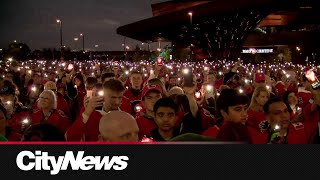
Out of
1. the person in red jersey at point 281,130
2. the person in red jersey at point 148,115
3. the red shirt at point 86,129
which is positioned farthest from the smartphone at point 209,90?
the red shirt at point 86,129

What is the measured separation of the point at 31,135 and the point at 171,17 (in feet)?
184

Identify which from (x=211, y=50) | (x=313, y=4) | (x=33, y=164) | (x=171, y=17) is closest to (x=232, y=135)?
(x=33, y=164)

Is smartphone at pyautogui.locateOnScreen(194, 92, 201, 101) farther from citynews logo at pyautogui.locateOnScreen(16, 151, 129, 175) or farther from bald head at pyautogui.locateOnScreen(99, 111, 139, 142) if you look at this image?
citynews logo at pyautogui.locateOnScreen(16, 151, 129, 175)

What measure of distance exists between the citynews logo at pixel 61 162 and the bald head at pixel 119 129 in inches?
62.1

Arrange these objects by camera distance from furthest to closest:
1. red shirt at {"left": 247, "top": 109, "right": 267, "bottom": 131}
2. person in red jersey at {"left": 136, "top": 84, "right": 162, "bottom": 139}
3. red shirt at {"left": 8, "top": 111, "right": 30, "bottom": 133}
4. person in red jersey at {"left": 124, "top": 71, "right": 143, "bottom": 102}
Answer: person in red jersey at {"left": 124, "top": 71, "right": 143, "bottom": 102} < red shirt at {"left": 8, "top": 111, "right": 30, "bottom": 133} < red shirt at {"left": 247, "top": 109, "right": 267, "bottom": 131} < person in red jersey at {"left": 136, "top": 84, "right": 162, "bottom": 139}

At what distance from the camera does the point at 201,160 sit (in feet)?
7.40

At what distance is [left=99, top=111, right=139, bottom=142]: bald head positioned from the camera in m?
3.82

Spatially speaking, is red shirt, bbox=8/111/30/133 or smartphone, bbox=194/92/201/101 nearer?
red shirt, bbox=8/111/30/133

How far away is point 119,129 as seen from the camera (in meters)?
3.83

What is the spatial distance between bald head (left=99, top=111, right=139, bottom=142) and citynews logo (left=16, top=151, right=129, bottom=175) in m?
1.58

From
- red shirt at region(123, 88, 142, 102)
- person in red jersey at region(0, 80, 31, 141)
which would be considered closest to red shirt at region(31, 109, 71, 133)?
person in red jersey at region(0, 80, 31, 141)

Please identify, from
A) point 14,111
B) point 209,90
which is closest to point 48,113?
point 14,111

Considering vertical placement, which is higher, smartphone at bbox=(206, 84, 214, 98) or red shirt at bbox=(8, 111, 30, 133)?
smartphone at bbox=(206, 84, 214, 98)

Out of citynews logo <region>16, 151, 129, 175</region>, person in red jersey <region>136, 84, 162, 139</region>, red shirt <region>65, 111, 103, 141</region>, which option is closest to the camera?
citynews logo <region>16, 151, 129, 175</region>
